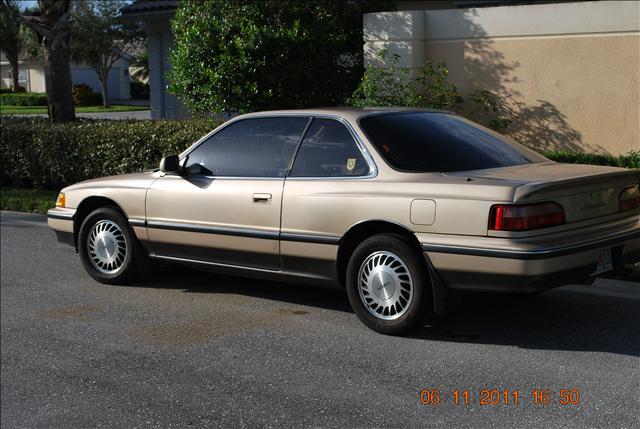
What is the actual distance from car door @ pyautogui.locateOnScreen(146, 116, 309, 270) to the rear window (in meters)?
0.72

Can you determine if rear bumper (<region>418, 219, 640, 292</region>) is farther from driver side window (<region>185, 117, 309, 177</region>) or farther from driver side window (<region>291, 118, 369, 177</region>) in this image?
driver side window (<region>185, 117, 309, 177</region>)

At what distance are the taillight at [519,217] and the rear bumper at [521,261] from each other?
0.29 ft

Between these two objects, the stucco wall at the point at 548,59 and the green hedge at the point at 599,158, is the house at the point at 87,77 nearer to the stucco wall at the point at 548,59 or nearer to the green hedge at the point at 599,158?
the stucco wall at the point at 548,59

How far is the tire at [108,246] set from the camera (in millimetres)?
8094

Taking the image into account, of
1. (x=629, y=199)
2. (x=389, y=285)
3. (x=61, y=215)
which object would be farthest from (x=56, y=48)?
(x=629, y=199)

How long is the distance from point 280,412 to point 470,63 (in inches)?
335

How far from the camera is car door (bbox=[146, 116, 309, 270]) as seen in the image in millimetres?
7008

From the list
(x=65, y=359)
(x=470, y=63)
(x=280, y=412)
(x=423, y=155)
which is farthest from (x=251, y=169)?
(x=470, y=63)

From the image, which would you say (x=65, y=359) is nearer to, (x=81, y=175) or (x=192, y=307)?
(x=192, y=307)

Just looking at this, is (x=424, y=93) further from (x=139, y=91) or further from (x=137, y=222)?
(x=139, y=91)

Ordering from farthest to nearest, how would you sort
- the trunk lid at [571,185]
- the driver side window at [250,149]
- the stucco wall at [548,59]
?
the stucco wall at [548,59] < the driver side window at [250,149] < the trunk lid at [571,185]

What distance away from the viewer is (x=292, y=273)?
690 cm

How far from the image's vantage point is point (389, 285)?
6266 millimetres
